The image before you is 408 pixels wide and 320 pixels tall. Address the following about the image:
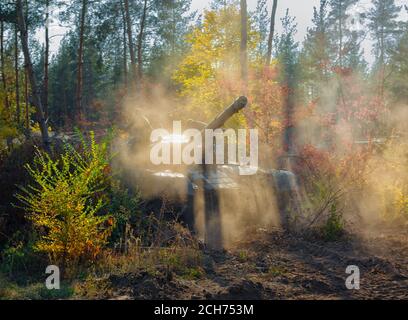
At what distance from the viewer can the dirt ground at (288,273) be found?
177 inches

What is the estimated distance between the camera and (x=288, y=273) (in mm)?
5430

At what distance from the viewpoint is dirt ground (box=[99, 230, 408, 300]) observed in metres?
4.50

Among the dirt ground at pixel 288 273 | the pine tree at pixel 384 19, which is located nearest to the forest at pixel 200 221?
the dirt ground at pixel 288 273

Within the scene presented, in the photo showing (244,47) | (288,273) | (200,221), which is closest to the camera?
(288,273)

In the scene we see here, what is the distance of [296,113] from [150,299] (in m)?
14.1

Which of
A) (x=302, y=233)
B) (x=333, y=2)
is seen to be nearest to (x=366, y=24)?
(x=333, y=2)

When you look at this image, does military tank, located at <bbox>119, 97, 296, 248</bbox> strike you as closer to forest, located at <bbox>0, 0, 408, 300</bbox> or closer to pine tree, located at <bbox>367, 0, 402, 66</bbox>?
forest, located at <bbox>0, 0, 408, 300</bbox>

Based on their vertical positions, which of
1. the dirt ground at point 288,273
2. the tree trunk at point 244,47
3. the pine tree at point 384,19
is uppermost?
the pine tree at point 384,19

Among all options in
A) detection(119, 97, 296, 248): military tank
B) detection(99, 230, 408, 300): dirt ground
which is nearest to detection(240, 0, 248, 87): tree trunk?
detection(119, 97, 296, 248): military tank

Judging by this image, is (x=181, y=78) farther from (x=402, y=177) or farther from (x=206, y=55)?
(x=402, y=177)

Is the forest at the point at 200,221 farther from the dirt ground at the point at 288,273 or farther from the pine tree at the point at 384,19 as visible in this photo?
the pine tree at the point at 384,19

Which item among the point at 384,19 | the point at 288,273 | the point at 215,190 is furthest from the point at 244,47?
the point at 384,19

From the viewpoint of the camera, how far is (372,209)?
9875 mm

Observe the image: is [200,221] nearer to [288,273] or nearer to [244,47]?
[288,273]
